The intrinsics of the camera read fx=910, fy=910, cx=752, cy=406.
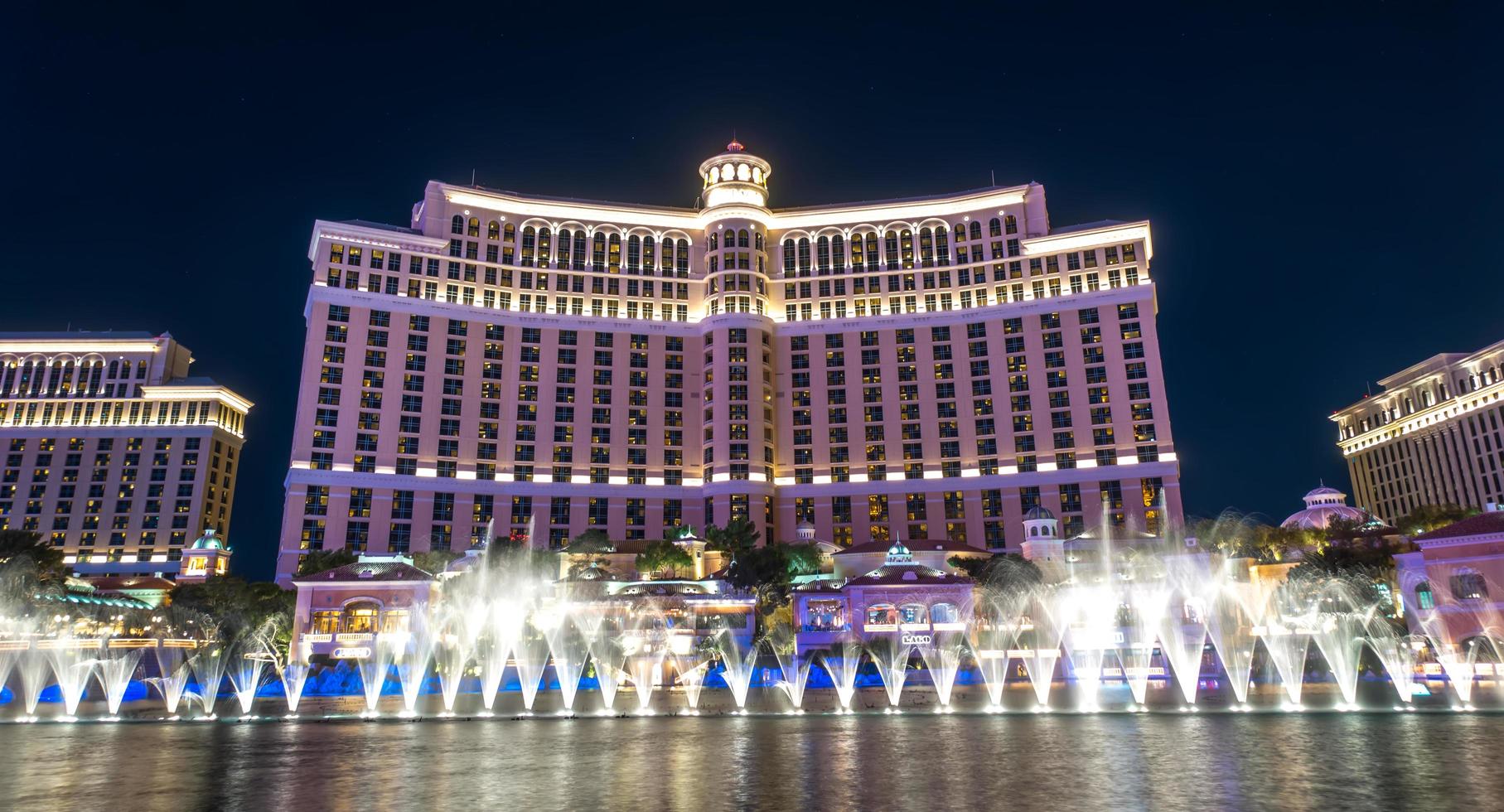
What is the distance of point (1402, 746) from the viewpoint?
81.7 ft

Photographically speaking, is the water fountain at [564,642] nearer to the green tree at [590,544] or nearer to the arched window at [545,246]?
the green tree at [590,544]

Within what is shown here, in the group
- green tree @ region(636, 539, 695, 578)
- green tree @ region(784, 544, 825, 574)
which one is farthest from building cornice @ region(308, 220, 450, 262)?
green tree @ region(784, 544, 825, 574)

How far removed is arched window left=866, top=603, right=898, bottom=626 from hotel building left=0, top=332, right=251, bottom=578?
103 m

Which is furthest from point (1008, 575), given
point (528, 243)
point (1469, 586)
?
point (528, 243)

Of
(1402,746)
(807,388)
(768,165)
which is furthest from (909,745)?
(768,165)

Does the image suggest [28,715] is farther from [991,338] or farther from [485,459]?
[991,338]

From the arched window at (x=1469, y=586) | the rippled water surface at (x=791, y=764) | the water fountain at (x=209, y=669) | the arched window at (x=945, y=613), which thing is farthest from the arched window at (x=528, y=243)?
the arched window at (x=1469, y=586)

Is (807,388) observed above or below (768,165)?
below

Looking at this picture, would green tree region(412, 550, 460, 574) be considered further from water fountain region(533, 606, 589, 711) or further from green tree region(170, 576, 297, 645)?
water fountain region(533, 606, 589, 711)

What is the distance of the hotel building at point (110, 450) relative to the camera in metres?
128

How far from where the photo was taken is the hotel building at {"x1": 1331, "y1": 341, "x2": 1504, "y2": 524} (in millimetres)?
117062

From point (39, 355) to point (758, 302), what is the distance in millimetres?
108050

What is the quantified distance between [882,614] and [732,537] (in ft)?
76.2

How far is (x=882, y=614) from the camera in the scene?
68000 millimetres
